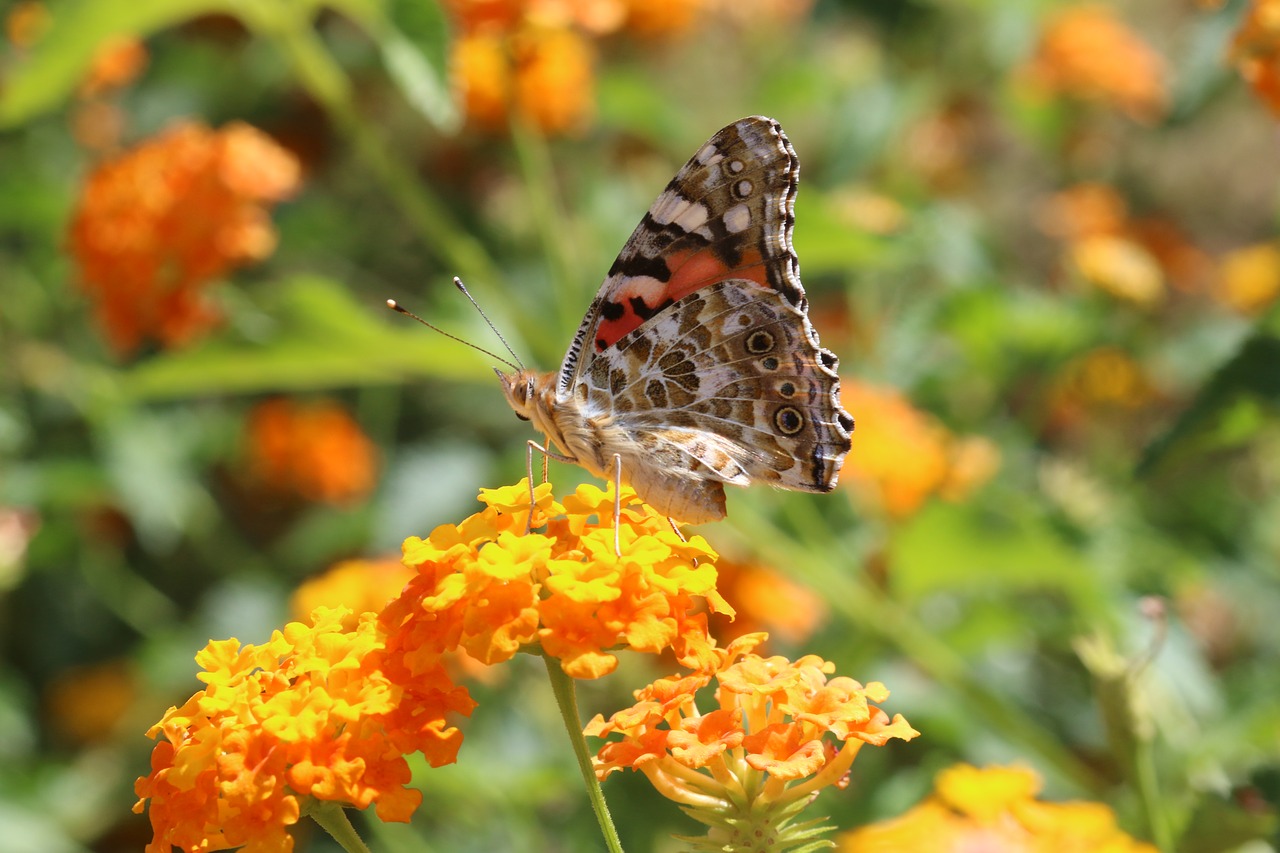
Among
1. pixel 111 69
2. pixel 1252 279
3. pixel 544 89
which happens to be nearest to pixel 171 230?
pixel 111 69

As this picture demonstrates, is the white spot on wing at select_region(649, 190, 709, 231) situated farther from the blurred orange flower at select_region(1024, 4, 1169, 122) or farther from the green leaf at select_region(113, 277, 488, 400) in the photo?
the blurred orange flower at select_region(1024, 4, 1169, 122)

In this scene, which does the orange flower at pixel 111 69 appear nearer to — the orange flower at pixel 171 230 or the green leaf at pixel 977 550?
the orange flower at pixel 171 230

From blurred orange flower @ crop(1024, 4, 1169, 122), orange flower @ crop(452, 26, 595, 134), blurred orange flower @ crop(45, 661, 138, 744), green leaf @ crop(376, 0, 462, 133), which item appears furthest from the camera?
blurred orange flower @ crop(1024, 4, 1169, 122)

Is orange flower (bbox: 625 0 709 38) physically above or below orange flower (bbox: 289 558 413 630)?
above

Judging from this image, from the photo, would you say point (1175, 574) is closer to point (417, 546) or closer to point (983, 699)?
point (983, 699)

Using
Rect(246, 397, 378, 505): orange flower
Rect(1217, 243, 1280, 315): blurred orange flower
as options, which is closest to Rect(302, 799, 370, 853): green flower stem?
Rect(246, 397, 378, 505): orange flower

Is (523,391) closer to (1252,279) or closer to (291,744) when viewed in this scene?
(291,744)

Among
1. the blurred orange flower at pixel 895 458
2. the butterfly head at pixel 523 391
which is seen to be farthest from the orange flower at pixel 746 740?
the blurred orange flower at pixel 895 458
